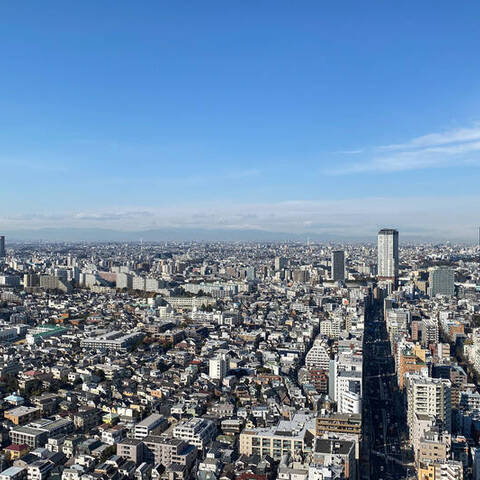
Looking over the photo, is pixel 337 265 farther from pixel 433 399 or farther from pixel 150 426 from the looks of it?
pixel 150 426

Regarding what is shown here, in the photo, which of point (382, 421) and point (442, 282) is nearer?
point (382, 421)

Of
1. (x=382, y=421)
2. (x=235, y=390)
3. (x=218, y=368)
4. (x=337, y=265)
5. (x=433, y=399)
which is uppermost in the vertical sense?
(x=337, y=265)

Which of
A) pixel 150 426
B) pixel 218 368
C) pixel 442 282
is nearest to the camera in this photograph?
pixel 150 426

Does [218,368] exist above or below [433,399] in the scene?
below

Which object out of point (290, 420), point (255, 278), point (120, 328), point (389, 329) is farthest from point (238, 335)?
point (255, 278)

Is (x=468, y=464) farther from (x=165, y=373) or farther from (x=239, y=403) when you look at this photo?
(x=165, y=373)

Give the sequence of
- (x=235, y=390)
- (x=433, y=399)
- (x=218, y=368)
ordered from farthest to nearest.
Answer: (x=218, y=368) < (x=235, y=390) < (x=433, y=399)

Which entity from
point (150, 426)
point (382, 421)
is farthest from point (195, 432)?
point (382, 421)
